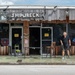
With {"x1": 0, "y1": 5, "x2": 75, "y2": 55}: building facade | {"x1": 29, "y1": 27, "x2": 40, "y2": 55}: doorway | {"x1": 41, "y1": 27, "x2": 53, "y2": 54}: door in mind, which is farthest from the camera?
{"x1": 29, "y1": 27, "x2": 40, "y2": 55}: doorway

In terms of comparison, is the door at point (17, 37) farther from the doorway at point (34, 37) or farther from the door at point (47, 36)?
the door at point (47, 36)

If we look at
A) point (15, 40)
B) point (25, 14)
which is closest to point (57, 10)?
point (25, 14)

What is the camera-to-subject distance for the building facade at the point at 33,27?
24.3 meters

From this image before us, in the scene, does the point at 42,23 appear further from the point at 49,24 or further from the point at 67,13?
the point at 67,13

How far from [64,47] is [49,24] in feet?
11.2

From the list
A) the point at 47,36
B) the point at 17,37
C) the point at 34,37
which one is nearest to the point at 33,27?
the point at 34,37

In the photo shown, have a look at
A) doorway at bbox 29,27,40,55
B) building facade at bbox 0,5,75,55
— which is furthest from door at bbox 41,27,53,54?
doorway at bbox 29,27,40,55

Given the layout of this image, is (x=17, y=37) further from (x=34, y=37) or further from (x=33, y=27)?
(x=33, y=27)

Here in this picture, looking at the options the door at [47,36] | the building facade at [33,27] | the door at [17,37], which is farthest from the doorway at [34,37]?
the door at [17,37]

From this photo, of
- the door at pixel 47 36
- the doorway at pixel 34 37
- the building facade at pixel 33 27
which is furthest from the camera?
the doorway at pixel 34 37

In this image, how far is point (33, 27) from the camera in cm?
2538

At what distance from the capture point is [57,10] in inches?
963

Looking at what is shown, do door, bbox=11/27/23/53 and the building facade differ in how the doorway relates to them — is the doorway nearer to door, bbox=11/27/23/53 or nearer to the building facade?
the building facade

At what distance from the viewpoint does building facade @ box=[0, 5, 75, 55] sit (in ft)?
79.8
